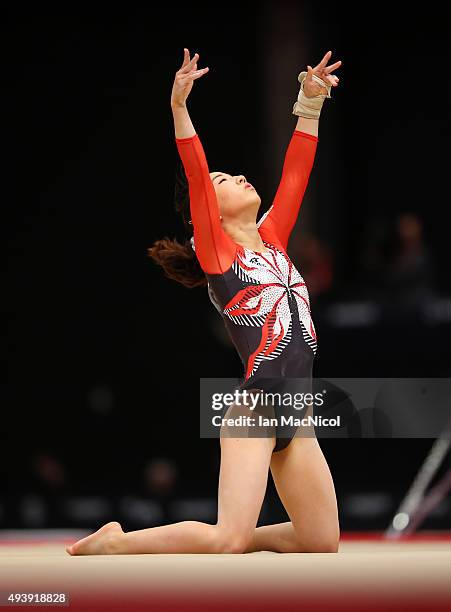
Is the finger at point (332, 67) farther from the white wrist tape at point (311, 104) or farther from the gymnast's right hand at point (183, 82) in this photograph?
the gymnast's right hand at point (183, 82)

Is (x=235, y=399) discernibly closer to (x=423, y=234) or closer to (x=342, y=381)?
(x=342, y=381)

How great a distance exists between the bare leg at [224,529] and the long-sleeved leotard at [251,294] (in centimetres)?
16

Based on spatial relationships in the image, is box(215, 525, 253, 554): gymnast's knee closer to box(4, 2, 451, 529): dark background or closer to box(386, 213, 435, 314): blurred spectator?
box(386, 213, 435, 314): blurred spectator

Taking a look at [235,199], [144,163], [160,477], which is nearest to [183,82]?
[235,199]

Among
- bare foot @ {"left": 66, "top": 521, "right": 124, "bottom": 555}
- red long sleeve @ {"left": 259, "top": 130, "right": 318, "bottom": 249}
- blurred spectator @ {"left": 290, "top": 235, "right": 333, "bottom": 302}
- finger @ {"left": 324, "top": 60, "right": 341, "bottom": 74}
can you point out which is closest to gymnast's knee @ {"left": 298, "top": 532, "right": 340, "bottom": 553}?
bare foot @ {"left": 66, "top": 521, "right": 124, "bottom": 555}

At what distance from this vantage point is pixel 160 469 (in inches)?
245

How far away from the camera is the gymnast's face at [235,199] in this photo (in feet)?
10.6

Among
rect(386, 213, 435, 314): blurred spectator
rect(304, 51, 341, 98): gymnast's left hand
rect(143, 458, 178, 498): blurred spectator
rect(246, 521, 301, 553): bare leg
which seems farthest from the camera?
rect(143, 458, 178, 498): blurred spectator

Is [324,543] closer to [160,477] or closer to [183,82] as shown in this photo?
[183,82]

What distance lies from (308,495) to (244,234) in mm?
820

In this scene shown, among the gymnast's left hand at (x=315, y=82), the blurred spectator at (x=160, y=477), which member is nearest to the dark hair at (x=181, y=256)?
the gymnast's left hand at (x=315, y=82)

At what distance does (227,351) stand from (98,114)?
292 cm

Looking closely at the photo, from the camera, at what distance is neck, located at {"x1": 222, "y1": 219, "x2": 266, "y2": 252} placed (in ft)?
10.6

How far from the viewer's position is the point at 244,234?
3.25m
